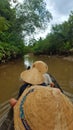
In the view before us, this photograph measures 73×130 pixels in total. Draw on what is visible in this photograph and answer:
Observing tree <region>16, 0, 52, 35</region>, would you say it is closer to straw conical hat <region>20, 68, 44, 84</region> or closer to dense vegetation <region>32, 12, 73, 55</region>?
dense vegetation <region>32, 12, 73, 55</region>

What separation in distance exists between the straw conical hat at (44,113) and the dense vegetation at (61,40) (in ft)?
81.8

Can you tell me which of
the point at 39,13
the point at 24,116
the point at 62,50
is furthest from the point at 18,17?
the point at 24,116

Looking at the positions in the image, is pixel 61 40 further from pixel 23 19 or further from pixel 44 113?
pixel 44 113

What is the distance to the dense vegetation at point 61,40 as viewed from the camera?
26.3 meters

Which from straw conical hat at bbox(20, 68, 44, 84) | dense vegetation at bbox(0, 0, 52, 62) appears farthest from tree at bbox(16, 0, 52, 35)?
straw conical hat at bbox(20, 68, 44, 84)

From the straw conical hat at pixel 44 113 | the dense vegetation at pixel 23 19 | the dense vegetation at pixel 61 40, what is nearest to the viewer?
the straw conical hat at pixel 44 113

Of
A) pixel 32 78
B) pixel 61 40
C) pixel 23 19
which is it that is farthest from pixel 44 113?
pixel 61 40

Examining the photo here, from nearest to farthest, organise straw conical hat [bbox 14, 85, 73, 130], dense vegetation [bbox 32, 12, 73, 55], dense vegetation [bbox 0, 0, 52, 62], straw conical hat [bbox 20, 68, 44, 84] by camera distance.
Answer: straw conical hat [bbox 14, 85, 73, 130], straw conical hat [bbox 20, 68, 44, 84], dense vegetation [bbox 0, 0, 52, 62], dense vegetation [bbox 32, 12, 73, 55]

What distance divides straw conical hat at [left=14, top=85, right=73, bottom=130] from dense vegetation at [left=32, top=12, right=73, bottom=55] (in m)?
24.9

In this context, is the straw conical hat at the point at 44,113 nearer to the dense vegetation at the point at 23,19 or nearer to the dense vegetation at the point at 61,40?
the dense vegetation at the point at 23,19

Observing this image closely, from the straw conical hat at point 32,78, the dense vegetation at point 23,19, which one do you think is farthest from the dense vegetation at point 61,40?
the straw conical hat at point 32,78

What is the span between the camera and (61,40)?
28938 mm

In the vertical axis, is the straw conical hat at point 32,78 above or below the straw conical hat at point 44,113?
below

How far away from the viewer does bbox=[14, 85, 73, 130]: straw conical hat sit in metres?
1.19
